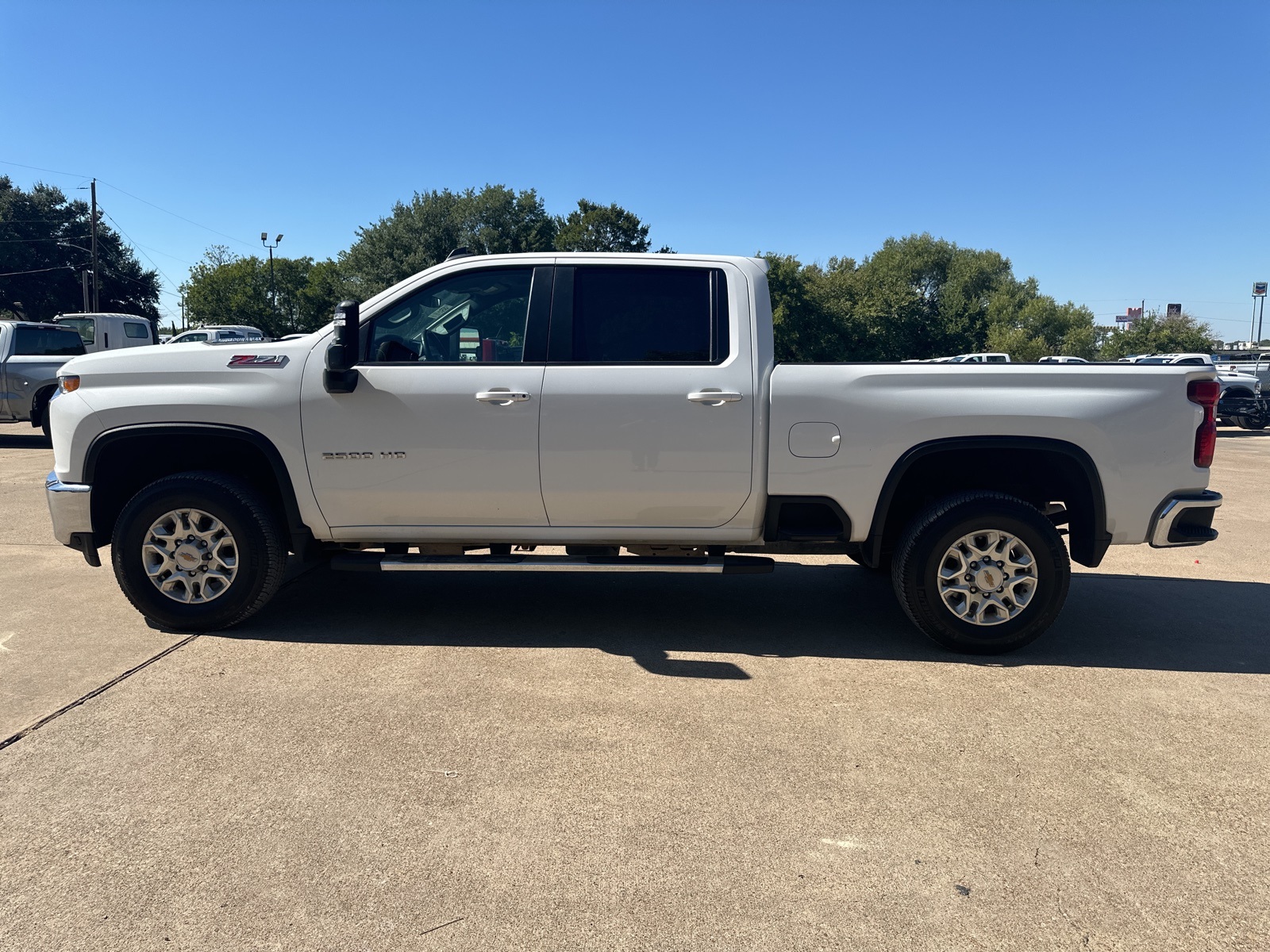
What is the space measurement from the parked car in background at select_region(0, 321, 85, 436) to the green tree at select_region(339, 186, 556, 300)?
4211cm

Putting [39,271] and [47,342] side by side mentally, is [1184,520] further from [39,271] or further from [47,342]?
[39,271]

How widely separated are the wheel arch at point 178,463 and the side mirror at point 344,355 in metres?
0.50

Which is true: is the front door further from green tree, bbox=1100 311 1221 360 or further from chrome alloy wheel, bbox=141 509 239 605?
green tree, bbox=1100 311 1221 360

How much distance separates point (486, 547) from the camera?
4922 mm

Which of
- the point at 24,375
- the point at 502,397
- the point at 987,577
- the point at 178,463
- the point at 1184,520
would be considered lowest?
the point at 987,577

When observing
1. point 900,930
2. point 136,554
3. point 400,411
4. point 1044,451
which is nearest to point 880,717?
point 900,930

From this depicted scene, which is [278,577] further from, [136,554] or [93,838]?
[93,838]

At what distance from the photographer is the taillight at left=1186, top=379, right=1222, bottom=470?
179 inches

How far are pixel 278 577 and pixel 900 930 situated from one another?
3.69 m

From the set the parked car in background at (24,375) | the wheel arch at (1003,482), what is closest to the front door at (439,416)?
the wheel arch at (1003,482)

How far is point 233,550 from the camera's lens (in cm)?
481

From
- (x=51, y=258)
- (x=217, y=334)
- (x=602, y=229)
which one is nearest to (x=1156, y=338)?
(x=602, y=229)

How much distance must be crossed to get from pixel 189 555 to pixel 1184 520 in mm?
5286

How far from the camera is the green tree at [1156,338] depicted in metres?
65.2
